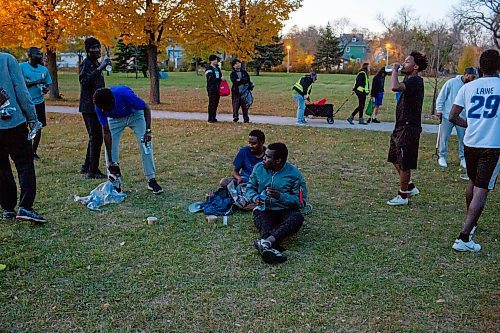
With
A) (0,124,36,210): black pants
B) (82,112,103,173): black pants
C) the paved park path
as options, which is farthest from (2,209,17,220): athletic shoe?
the paved park path

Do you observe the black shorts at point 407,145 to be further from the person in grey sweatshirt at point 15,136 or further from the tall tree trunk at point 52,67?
the tall tree trunk at point 52,67

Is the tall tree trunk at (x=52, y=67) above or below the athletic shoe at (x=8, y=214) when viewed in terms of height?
above

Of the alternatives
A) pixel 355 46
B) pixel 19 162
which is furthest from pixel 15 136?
pixel 355 46

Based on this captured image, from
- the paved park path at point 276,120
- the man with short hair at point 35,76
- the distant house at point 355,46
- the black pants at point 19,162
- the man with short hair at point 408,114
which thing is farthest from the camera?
the distant house at point 355,46

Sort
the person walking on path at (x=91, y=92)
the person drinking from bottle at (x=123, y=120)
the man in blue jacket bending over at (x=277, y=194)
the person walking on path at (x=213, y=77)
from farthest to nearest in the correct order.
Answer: the person walking on path at (x=213, y=77)
the person walking on path at (x=91, y=92)
the person drinking from bottle at (x=123, y=120)
the man in blue jacket bending over at (x=277, y=194)

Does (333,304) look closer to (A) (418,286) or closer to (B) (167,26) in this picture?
(A) (418,286)

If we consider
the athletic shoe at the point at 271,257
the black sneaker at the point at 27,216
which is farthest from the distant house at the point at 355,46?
the athletic shoe at the point at 271,257

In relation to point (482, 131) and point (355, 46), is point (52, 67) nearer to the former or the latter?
point (482, 131)

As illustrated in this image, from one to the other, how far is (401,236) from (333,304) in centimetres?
180

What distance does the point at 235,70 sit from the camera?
519 inches

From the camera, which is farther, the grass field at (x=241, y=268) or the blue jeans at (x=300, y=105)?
the blue jeans at (x=300, y=105)

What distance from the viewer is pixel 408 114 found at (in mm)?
5824

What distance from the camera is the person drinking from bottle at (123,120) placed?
244 inches

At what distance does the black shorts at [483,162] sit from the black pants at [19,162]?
449 cm
